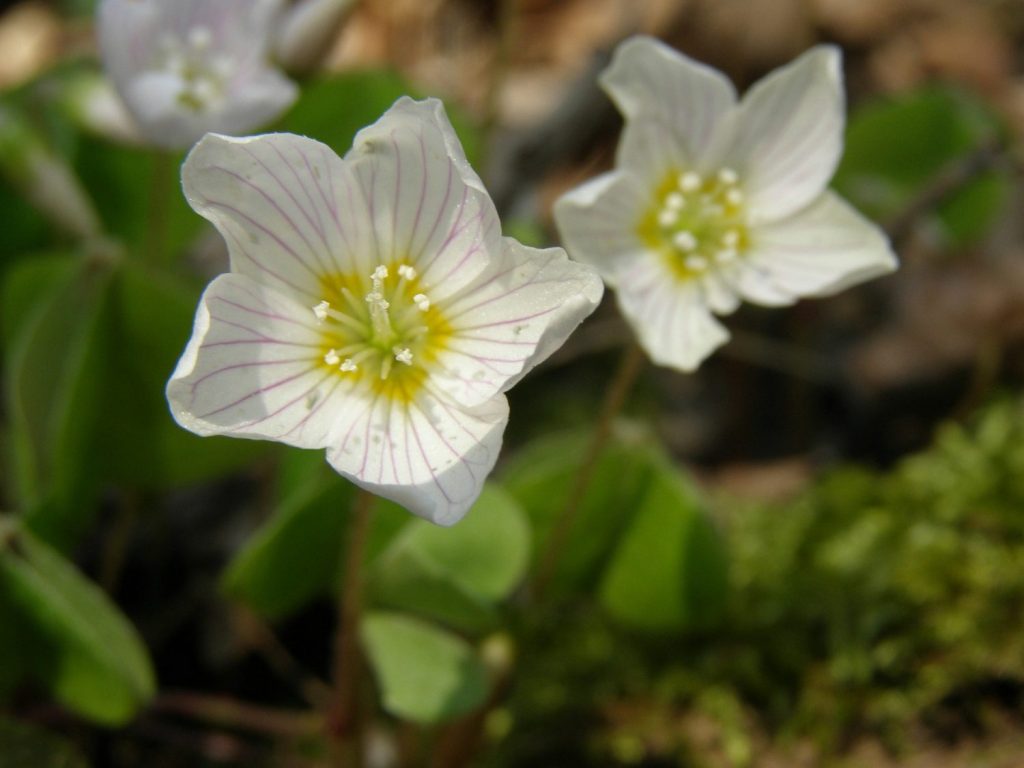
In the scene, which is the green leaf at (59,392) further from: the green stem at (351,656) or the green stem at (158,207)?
the green stem at (351,656)

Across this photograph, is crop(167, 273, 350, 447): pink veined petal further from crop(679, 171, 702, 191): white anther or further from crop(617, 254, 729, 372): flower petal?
crop(679, 171, 702, 191): white anther

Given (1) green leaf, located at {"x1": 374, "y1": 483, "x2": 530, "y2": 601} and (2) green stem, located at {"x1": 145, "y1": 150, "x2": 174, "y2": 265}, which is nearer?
(1) green leaf, located at {"x1": 374, "y1": 483, "x2": 530, "y2": 601}

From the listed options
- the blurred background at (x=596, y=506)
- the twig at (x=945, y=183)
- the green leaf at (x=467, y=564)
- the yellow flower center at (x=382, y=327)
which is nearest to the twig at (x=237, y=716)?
the blurred background at (x=596, y=506)

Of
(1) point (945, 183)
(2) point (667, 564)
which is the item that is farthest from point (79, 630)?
(1) point (945, 183)

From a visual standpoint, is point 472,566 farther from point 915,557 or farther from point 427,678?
point 915,557

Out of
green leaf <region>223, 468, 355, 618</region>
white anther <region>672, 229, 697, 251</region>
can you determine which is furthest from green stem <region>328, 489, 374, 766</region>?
white anther <region>672, 229, 697, 251</region>

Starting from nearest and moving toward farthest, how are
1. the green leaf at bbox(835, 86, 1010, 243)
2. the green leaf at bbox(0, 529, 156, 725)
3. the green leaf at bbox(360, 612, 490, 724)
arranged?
the green leaf at bbox(360, 612, 490, 724)
the green leaf at bbox(0, 529, 156, 725)
the green leaf at bbox(835, 86, 1010, 243)

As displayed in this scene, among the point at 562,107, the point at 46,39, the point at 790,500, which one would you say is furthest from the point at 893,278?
the point at 46,39
